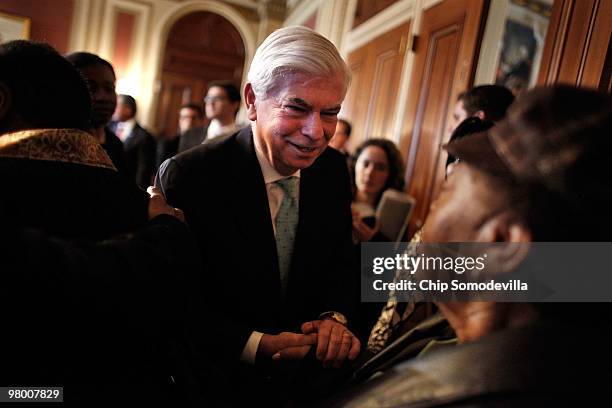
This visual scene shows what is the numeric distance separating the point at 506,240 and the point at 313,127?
647mm

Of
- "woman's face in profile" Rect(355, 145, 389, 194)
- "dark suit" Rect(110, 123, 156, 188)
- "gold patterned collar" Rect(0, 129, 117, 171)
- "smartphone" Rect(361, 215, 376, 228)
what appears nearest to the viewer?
"gold patterned collar" Rect(0, 129, 117, 171)

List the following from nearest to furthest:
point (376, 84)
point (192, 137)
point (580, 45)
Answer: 1. point (580, 45)
2. point (192, 137)
3. point (376, 84)

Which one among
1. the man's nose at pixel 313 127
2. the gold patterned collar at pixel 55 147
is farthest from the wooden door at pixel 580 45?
the gold patterned collar at pixel 55 147

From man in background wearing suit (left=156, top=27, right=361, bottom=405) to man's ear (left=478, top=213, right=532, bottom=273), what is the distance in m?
0.62

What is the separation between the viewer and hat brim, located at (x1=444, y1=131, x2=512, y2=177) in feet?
2.42

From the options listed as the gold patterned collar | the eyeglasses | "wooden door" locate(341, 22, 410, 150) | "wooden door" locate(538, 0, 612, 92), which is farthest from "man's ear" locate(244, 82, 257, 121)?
"wooden door" locate(341, 22, 410, 150)

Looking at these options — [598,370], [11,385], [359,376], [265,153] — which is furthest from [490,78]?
[11,385]

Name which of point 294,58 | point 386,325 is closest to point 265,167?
point 294,58

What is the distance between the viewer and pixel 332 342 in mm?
1277

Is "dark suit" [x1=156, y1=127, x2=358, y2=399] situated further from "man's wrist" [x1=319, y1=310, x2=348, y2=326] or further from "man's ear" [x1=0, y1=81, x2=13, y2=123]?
"man's ear" [x1=0, y1=81, x2=13, y2=123]

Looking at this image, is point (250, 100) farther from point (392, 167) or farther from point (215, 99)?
point (215, 99)

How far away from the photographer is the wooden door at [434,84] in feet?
9.53

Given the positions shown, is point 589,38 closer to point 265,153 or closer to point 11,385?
point 265,153

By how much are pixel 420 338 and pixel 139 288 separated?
671 mm
